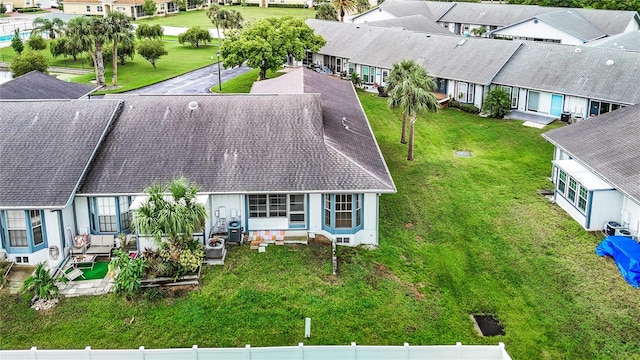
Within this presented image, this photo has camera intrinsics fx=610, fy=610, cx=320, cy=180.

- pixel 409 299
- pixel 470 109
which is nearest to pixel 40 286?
pixel 409 299

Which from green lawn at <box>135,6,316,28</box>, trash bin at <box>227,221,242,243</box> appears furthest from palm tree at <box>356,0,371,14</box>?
trash bin at <box>227,221,242,243</box>

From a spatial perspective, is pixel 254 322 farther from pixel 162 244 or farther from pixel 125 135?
pixel 125 135

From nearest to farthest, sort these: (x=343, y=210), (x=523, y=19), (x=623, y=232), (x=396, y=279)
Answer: (x=396, y=279) → (x=343, y=210) → (x=623, y=232) → (x=523, y=19)

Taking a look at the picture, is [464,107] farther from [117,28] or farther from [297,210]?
[117,28]

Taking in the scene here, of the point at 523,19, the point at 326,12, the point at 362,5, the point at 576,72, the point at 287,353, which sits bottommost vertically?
the point at 287,353

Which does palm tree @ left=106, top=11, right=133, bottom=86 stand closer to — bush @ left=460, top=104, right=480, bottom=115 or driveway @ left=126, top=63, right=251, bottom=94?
driveway @ left=126, top=63, right=251, bottom=94

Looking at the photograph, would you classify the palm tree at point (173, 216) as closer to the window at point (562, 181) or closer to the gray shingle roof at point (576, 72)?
the window at point (562, 181)
